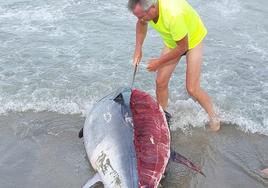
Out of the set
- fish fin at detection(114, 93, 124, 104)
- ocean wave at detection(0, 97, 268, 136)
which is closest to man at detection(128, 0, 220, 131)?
ocean wave at detection(0, 97, 268, 136)

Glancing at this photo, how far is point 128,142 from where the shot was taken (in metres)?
3.99

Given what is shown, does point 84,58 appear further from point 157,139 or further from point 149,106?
point 157,139

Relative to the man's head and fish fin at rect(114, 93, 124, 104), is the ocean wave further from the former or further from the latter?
the man's head

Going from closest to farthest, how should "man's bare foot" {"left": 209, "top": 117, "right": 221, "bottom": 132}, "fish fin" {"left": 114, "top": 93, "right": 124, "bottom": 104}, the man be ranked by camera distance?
the man, "fish fin" {"left": 114, "top": 93, "right": 124, "bottom": 104}, "man's bare foot" {"left": 209, "top": 117, "right": 221, "bottom": 132}

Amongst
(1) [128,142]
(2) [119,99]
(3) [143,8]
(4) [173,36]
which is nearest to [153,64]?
(4) [173,36]

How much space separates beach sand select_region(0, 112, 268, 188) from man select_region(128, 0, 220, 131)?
410 millimetres

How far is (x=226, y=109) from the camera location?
5906mm

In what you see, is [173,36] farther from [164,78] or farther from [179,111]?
[179,111]

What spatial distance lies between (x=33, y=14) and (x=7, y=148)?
4666 mm

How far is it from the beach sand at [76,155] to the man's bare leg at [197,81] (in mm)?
176

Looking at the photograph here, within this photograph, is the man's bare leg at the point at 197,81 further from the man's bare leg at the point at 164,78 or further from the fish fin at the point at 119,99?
the fish fin at the point at 119,99

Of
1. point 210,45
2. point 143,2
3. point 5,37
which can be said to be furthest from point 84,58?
point 143,2

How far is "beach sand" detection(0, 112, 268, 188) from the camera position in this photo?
445cm

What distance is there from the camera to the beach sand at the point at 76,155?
445cm
